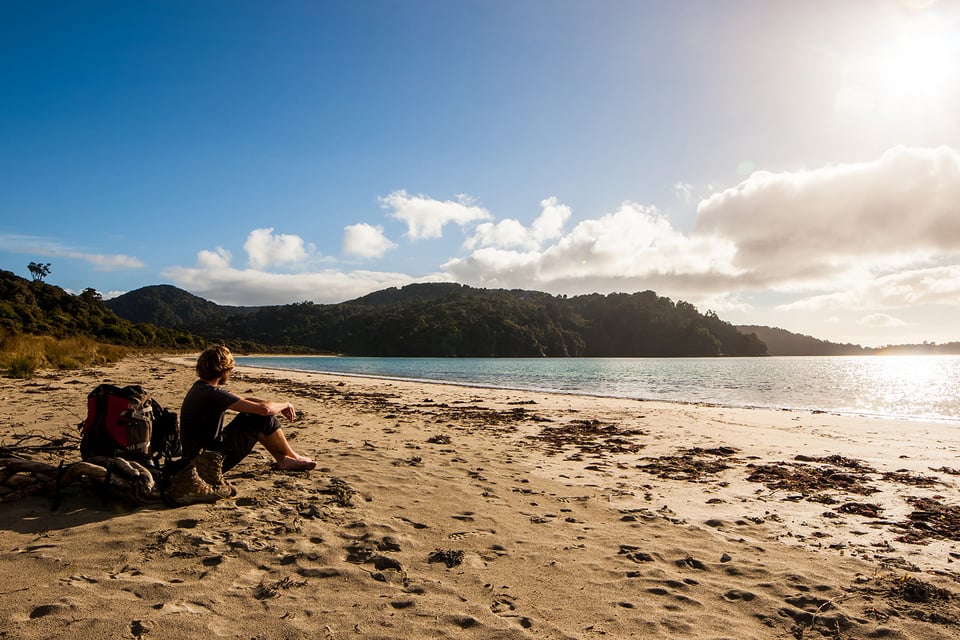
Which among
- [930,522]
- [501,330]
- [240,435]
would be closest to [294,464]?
[240,435]

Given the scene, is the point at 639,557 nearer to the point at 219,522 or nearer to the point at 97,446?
the point at 219,522

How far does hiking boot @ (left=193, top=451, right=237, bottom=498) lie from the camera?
5102mm

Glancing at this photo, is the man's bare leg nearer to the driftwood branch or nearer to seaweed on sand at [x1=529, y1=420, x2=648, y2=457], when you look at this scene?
the driftwood branch

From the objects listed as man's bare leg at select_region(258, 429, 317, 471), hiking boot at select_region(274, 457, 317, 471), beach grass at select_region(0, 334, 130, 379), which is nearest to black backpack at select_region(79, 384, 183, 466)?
man's bare leg at select_region(258, 429, 317, 471)

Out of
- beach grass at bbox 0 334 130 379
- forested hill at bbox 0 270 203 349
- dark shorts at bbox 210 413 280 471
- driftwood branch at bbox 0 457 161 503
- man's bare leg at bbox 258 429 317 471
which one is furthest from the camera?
forested hill at bbox 0 270 203 349

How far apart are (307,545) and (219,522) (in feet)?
3.16

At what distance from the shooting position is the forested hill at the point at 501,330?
149m

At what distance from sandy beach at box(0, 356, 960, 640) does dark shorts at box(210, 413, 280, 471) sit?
1.33ft

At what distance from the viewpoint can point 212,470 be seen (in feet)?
16.9

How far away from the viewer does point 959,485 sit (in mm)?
7359

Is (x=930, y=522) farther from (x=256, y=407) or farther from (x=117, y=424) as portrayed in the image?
(x=117, y=424)

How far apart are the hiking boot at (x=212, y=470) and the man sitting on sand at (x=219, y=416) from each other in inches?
7.1

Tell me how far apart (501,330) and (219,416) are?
474ft

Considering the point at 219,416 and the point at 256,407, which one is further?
the point at 256,407
